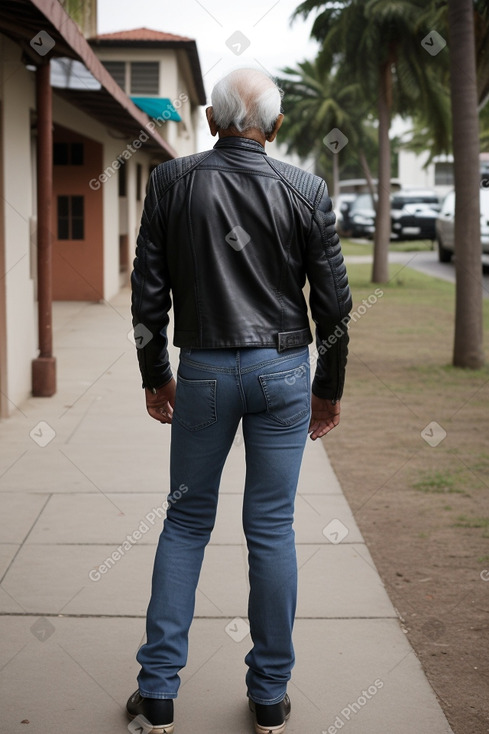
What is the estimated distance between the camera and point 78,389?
9117 mm

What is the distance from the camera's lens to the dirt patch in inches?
145

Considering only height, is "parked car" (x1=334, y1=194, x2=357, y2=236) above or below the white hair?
below

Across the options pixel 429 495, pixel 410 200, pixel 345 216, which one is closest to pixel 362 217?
pixel 345 216

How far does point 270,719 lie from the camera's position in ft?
10.0

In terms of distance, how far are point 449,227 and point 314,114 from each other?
2901 cm

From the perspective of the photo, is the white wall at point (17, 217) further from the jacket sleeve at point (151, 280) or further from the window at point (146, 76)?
the window at point (146, 76)

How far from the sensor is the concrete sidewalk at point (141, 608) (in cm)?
320

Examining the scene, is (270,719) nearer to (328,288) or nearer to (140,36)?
(328,288)

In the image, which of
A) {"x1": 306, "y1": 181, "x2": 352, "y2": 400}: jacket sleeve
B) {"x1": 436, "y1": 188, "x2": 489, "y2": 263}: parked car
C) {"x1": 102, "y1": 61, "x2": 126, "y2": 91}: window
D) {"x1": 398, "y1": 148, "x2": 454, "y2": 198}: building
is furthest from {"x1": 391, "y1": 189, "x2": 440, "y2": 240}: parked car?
{"x1": 398, "y1": 148, "x2": 454, "y2": 198}: building

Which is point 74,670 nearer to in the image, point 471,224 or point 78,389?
point 78,389

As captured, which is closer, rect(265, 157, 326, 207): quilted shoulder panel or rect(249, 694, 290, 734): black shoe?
rect(265, 157, 326, 207): quilted shoulder panel

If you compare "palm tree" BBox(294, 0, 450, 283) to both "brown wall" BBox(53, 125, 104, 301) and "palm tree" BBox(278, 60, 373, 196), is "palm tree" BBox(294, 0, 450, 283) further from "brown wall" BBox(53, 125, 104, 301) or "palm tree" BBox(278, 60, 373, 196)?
"palm tree" BBox(278, 60, 373, 196)

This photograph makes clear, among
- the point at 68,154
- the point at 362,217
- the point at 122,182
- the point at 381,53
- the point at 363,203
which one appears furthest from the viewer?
the point at 363,203

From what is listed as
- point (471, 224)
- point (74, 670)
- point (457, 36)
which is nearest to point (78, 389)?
point (471, 224)
